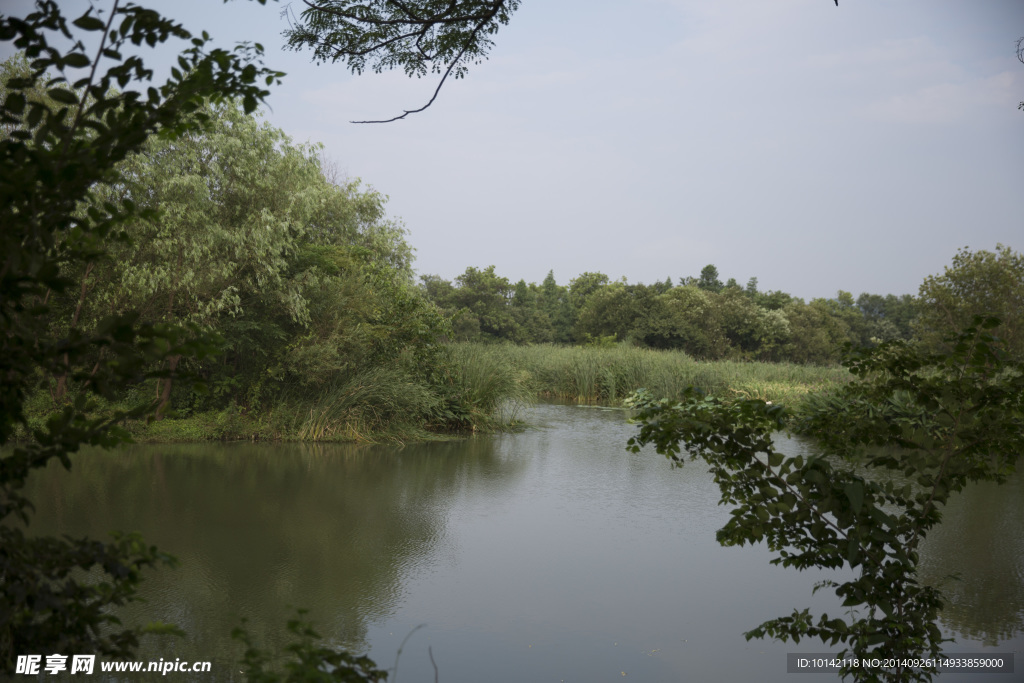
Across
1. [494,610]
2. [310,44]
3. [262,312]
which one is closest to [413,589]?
[494,610]

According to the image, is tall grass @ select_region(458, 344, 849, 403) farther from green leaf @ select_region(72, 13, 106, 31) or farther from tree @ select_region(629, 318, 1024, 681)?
green leaf @ select_region(72, 13, 106, 31)

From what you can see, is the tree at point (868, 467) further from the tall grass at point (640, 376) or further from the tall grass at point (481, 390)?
the tall grass at point (640, 376)

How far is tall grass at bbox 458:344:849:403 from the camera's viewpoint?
13594mm

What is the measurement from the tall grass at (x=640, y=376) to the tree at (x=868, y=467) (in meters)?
10.9

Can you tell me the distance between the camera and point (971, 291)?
17047mm

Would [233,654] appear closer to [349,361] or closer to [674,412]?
[674,412]

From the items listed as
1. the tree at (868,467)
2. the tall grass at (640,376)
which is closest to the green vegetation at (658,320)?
the tall grass at (640,376)

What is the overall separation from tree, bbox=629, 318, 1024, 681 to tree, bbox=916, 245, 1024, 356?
16014 millimetres

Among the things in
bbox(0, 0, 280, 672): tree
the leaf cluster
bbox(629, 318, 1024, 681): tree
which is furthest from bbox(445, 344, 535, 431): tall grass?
bbox(0, 0, 280, 672): tree

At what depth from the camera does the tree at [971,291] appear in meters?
16.2

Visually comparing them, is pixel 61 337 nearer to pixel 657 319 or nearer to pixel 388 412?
pixel 388 412

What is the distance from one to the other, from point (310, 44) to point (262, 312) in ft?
18.8

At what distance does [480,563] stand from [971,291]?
17480 millimetres

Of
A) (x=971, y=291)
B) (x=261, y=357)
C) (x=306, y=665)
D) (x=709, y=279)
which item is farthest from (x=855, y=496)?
(x=709, y=279)
